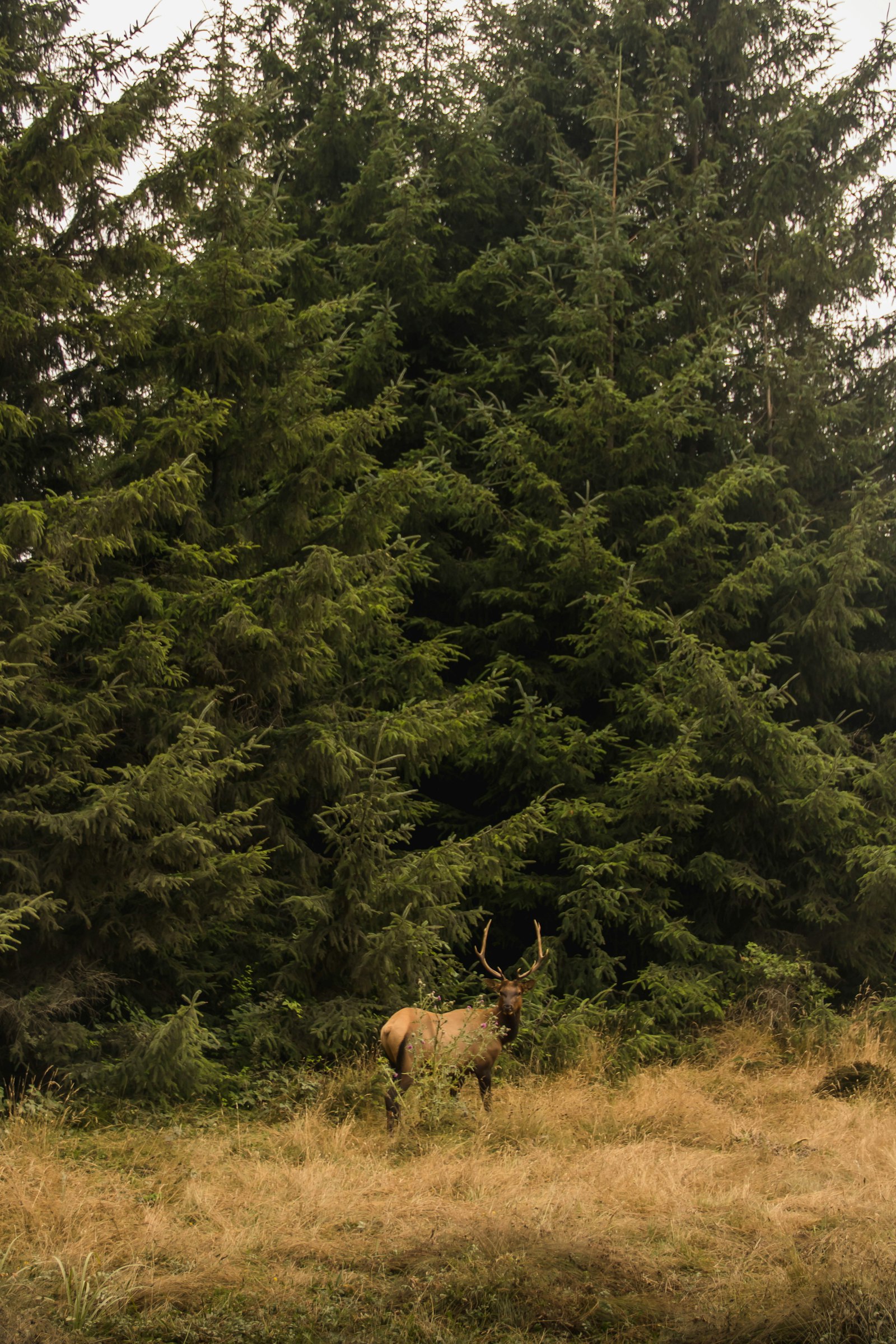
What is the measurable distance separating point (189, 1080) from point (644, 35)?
587 inches

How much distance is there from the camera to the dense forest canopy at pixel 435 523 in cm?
865

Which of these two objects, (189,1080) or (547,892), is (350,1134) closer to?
(189,1080)

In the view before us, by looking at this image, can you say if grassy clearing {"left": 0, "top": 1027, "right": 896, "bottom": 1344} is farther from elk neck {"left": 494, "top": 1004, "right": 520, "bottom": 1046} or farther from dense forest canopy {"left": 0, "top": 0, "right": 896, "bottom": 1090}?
dense forest canopy {"left": 0, "top": 0, "right": 896, "bottom": 1090}

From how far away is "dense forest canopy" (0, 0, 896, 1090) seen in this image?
28.4 feet

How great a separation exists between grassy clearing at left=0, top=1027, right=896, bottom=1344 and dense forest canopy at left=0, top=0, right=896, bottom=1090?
1387 millimetres

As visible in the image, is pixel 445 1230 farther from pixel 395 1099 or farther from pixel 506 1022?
pixel 506 1022

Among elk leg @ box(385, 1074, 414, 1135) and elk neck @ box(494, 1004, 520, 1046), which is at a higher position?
elk neck @ box(494, 1004, 520, 1046)

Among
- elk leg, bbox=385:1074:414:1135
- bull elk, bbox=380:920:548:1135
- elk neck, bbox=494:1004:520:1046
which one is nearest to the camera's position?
elk leg, bbox=385:1074:414:1135

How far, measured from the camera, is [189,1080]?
26.3 ft

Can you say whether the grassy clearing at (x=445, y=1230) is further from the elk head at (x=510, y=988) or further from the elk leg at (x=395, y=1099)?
the elk head at (x=510, y=988)

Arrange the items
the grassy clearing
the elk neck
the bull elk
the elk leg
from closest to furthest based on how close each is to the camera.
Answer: the grassy clearing, the elk leg, the bull elk, the elk neck

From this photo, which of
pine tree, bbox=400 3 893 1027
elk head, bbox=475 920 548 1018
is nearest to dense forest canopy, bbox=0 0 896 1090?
pine tree, bbox=400 3 893 1027

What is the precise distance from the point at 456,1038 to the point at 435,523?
7872 millimetres

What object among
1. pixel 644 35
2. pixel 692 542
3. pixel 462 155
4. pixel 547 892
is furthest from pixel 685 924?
pixel 644 35
